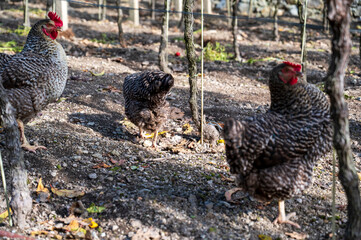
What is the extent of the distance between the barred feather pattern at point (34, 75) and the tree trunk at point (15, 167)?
3.55 feet

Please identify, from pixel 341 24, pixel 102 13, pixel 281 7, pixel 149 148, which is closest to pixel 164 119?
pixel 149 148

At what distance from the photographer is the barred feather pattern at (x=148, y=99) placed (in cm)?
481

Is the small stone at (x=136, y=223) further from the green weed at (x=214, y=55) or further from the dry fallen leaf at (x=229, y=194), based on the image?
the green weed at (x=214, y=55)

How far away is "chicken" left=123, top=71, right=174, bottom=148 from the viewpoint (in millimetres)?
4820

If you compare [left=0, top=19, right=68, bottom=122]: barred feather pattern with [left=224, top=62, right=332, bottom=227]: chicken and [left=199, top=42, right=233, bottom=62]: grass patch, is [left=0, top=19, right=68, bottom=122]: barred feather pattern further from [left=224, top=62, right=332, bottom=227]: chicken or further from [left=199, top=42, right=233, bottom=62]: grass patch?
[left=199, top=42, right=233, bottom=62]: grass patch

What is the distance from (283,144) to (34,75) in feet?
8.77

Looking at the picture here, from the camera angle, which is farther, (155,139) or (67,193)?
(155,139)

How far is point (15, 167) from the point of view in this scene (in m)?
2.92

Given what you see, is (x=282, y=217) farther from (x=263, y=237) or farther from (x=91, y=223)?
(x=91, y=223)

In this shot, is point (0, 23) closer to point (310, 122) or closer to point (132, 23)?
point (132, 23)

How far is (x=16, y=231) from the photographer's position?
2.95 m

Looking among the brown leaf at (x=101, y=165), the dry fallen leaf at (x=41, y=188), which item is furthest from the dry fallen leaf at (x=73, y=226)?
the brown leaf at (x=101, y=165)

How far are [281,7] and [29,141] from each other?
49.1 feet

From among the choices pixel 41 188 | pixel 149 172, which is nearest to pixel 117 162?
pixel 149 172
